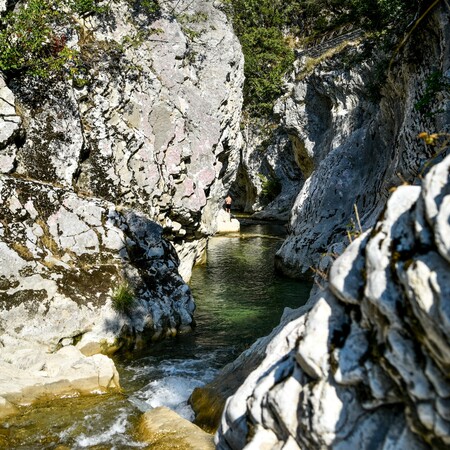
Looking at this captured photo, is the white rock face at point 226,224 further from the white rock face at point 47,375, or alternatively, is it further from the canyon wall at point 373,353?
the canyon wall at point 373,353

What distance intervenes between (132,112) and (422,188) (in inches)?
512

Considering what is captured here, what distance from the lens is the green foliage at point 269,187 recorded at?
40.2 metres

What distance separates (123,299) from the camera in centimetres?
1073

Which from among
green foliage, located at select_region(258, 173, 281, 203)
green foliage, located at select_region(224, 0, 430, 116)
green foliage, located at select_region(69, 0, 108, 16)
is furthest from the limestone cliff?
green foliage, located at select_region(258, 173, 281, 203)

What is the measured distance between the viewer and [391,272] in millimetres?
3252

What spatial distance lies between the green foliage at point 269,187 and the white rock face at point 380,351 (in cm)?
3666

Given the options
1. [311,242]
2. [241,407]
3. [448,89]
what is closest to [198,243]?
[311,242]

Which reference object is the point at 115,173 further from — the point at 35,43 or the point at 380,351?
the point at 380,351

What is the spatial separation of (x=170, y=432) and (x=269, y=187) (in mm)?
35432

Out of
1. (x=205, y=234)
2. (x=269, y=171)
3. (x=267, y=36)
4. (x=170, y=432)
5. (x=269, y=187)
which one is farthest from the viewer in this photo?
(x=269, y=171)

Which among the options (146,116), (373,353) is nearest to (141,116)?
(146,116)

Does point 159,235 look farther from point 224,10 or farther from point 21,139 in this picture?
point 224,10

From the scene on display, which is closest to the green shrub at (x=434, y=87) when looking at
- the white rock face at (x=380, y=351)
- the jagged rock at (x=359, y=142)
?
the jagged rock at (x=359, y=142)

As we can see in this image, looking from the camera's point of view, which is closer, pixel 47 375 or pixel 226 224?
pixel 47 375
